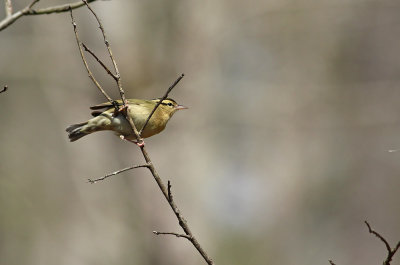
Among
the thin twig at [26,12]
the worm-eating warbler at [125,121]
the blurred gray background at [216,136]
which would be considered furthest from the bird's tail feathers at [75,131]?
the blurred gray background at [216,136]

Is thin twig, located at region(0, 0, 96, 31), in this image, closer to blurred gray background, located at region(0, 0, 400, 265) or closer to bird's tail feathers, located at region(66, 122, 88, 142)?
bird's tail feathers, located at region(66, 122, 88, 142)

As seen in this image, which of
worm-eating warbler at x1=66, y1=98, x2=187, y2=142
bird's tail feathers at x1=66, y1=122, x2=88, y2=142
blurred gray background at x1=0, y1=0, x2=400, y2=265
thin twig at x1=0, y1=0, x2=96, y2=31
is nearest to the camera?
thin twig at x1=0, y1=0, x2=96, y2=31

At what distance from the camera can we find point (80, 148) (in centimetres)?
1221

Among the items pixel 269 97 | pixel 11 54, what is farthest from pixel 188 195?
pixel 11 54

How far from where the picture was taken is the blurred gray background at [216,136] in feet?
39.4

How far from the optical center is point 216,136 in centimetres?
1340

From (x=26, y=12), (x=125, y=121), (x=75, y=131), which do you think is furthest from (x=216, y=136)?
(x=26, y=12)

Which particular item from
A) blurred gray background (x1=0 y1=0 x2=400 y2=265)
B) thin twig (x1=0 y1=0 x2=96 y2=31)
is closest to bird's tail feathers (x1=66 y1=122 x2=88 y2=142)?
thin twig (x1=0 y1=0 x2=96 y2=31)

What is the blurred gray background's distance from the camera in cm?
1200

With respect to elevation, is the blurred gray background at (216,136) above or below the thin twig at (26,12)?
below

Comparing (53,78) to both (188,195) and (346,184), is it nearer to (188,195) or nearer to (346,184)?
(188,195)

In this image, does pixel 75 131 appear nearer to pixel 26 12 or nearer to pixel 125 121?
pixel 125 121

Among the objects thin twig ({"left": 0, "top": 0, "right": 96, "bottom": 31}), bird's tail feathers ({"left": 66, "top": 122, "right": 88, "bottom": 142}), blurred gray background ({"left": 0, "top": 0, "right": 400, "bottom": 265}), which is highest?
thin twig ({"left": 0, "top": 0, "right": 96, "bottom": 31})

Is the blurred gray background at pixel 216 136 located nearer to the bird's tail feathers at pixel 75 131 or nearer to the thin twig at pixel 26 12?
the bird's tail feathers at pixel 75 131
